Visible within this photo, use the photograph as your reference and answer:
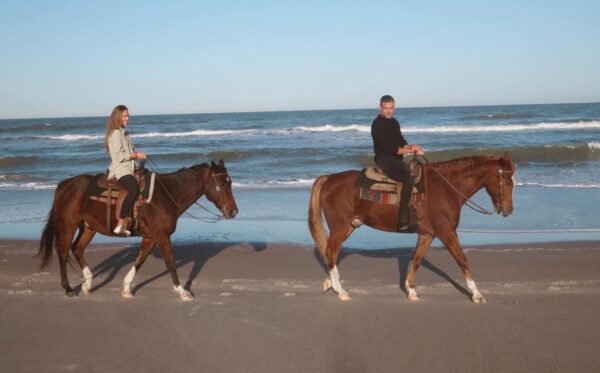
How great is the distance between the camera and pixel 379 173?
658 cm

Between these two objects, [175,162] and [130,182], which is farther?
[175,162]

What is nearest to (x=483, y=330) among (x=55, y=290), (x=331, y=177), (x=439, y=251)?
(x=331, y=177)

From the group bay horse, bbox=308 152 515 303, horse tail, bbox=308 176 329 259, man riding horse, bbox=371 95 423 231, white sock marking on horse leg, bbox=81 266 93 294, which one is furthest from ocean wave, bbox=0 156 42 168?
man riding horse, bbox=371 95 423 231

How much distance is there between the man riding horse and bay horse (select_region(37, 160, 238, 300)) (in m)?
2.02

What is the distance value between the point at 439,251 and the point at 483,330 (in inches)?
138

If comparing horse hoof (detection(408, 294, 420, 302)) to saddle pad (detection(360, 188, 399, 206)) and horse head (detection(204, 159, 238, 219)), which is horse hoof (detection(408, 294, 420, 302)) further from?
horse head (detection(204, 159, 238, 219))

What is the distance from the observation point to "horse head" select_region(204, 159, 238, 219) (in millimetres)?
6840

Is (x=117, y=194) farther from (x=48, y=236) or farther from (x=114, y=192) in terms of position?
(x=48, y=236)

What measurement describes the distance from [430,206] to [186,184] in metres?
3.12

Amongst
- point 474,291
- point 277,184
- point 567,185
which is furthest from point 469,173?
point 277,184

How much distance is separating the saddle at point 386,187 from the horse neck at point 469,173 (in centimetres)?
33

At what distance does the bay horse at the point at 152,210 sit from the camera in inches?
263

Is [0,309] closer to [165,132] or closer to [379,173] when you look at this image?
[379,173]

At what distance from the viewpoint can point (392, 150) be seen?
6.40 meters
